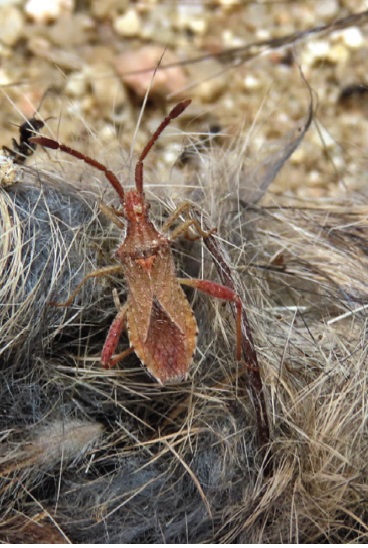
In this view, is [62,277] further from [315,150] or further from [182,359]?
[315,150]

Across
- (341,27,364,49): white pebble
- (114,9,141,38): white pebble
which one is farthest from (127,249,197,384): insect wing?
(341,27,364,49): white pebble

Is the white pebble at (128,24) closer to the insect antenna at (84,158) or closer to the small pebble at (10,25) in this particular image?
the small pebble at (10,25)

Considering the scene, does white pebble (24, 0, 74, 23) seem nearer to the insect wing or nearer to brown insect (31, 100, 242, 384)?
brown insect (31, 100, 242, 384)

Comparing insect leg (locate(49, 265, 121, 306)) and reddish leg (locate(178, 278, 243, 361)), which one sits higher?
insect leg (locate(49, 265, 121, 306))

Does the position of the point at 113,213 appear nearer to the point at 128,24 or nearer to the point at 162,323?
the point at 162,323

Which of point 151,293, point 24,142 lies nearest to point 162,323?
point 151,293

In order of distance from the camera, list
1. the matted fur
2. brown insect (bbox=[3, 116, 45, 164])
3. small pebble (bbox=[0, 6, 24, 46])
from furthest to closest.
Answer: small pebble (bbox=[0, 6, 24, 46]) → brown insect (bbox=[3, 116, 45, 164]) → the matted fur

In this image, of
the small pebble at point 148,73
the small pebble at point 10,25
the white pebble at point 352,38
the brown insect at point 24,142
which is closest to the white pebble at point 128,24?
the small pebble at point 148,73
